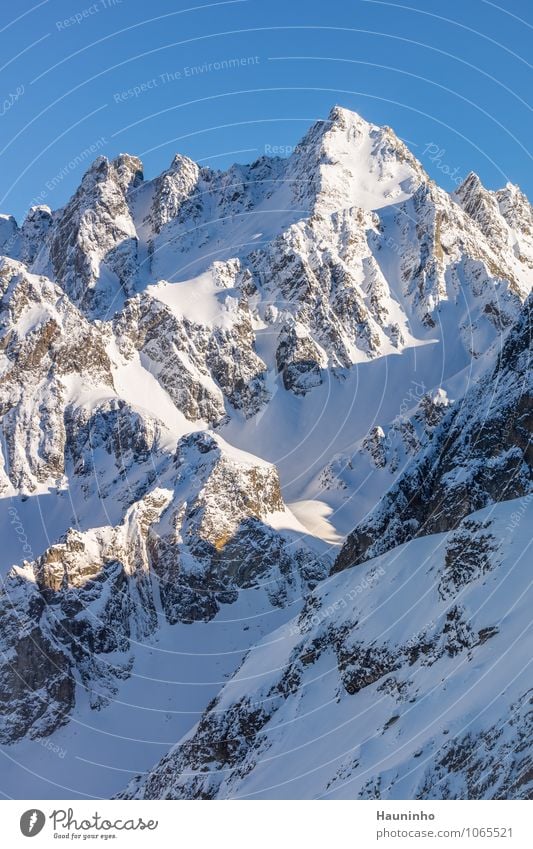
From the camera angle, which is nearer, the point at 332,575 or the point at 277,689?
the point at 277,689

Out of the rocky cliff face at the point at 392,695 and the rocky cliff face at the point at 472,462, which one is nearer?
the rocky cliff face at the point at 392,695

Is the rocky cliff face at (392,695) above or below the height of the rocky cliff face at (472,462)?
below

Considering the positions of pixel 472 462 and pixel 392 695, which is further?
pixel 472 462

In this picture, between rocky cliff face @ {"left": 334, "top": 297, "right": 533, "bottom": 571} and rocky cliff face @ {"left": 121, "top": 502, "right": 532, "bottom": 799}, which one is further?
rocky cliff face @ {"left": 334, "top": 297, "right": 533, "bottom": 571}

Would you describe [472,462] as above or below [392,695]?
above

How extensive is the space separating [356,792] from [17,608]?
94.8m

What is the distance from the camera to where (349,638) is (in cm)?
7731

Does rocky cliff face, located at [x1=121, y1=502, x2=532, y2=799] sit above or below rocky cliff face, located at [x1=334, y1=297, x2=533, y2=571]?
below

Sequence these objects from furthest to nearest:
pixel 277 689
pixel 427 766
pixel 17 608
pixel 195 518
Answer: pixel 195 518 < pixel 17 608 < pixel 277 689 < pixel 427 766

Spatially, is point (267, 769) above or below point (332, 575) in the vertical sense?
below
